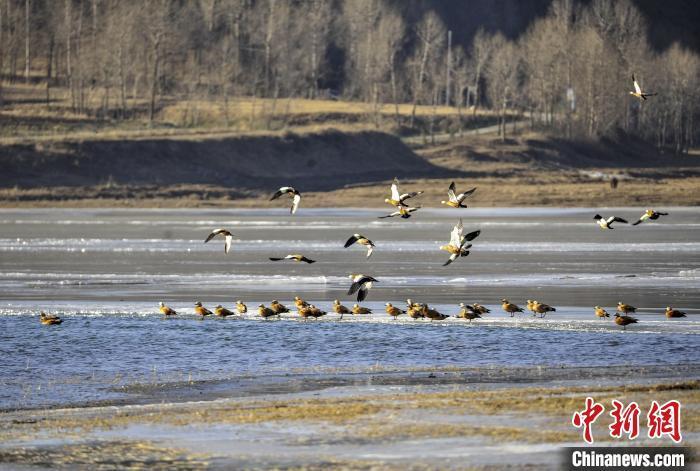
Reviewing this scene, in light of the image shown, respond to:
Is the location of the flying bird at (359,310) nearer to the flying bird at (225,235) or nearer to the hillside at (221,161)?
the flying bird at (225,235)

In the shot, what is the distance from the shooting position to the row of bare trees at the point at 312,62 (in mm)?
105875

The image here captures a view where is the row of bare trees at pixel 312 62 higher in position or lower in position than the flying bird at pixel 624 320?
higher

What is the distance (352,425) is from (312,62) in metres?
106

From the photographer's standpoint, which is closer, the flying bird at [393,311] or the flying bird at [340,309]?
the flying bird at [393,311]

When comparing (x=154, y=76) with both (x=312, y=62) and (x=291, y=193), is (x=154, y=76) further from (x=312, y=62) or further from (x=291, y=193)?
(x=291, y=193)

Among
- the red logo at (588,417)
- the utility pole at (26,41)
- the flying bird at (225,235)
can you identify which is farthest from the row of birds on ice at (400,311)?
the utility pole at (26,41)

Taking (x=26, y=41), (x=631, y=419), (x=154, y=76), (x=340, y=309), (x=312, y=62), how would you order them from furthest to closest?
(x=26, y=41) < (x=312, y=62) < (x=154, y=76) < (x=340, y=309) < (x=631, y=419)

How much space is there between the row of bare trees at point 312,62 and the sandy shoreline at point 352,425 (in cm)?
8205

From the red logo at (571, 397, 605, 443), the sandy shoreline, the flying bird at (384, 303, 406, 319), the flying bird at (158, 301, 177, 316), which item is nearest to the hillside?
the flying bird at (158, 301, 177, 316)

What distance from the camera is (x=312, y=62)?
11944cm

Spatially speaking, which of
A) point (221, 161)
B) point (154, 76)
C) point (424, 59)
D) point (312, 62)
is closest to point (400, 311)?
point (221, 161)

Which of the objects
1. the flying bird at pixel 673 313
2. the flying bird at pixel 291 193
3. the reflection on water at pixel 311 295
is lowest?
the reflection on water at pixel 311 295

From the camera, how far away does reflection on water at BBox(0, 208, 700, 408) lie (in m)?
21.4

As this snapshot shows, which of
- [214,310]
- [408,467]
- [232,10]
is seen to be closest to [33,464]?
[408,467]
